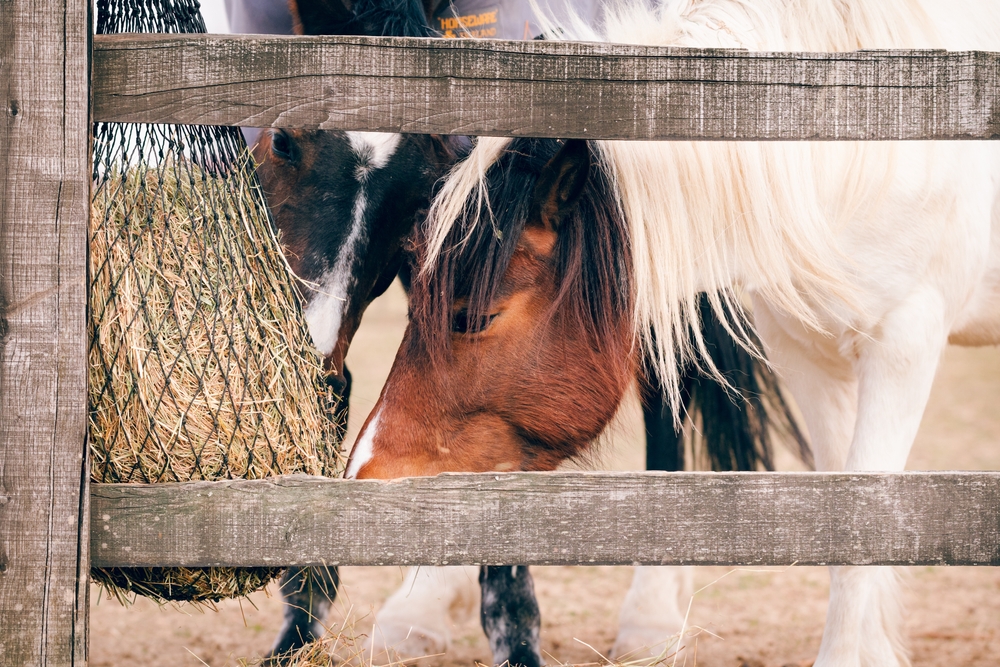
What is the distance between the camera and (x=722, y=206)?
2.00 m

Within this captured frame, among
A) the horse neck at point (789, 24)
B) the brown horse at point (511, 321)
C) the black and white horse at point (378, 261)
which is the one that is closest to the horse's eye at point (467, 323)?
the brown horse at point (511, 321)

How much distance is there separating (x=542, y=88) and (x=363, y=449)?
3.00ft

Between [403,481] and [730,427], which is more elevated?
[403,481]

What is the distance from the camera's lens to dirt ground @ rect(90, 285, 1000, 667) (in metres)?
2.97

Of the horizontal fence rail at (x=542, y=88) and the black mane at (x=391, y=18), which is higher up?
the black mane at (x=391, y=18)

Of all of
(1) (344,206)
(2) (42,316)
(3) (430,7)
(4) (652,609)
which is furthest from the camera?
(4) (652,609)

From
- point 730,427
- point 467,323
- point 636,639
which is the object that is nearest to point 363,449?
point 467,323

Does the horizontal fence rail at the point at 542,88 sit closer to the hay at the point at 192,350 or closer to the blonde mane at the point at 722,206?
the hay at the point at 192,350

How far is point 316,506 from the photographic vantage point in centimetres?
146

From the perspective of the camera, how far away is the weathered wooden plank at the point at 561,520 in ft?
4.73

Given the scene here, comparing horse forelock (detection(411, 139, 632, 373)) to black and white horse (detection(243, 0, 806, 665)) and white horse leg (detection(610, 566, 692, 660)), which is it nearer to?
black and white horse (detection(243, 0, 806, 665))

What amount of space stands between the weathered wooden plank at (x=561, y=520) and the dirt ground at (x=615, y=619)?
0.88 metres

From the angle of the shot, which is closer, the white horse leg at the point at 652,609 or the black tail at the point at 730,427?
the white horse leg at the point at 652,609

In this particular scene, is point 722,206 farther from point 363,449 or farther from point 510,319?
point 363,449
